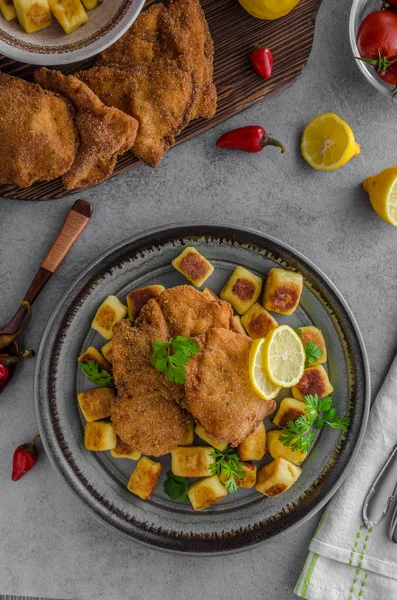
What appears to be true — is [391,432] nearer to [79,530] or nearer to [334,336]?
[334,336]

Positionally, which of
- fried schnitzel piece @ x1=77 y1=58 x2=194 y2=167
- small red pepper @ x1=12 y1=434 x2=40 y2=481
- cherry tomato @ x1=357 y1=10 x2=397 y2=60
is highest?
cherry tomato @ x1=357 y1=10 x2=397 y2=60

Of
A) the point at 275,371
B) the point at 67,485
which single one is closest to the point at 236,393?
the point at 275,371

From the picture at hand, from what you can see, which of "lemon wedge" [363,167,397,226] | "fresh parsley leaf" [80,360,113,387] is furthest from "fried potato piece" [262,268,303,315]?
"fresh parsley leaf" [80,360,113,387]

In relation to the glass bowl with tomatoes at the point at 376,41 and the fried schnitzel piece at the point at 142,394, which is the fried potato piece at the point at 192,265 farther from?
the glass bowl with tomatoes at the point at 376,41

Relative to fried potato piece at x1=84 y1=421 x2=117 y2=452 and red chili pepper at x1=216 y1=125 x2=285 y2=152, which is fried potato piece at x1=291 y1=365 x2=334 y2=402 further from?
red chili pepper at x1=216 y1=125 x2=285 y2=152

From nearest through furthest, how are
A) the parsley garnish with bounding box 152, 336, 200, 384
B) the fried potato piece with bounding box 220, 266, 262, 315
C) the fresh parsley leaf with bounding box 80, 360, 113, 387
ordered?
the parsley garnish with bounding box 152, 336, 200, 384 → the fresh parsley leaf with bounding box 80, 360, 113, 387 → the fried potato piece with bounding box 220, 266, 262, 315

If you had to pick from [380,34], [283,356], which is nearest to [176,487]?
[283,356]

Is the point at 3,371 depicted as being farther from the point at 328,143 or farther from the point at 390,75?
the point at 390,75
